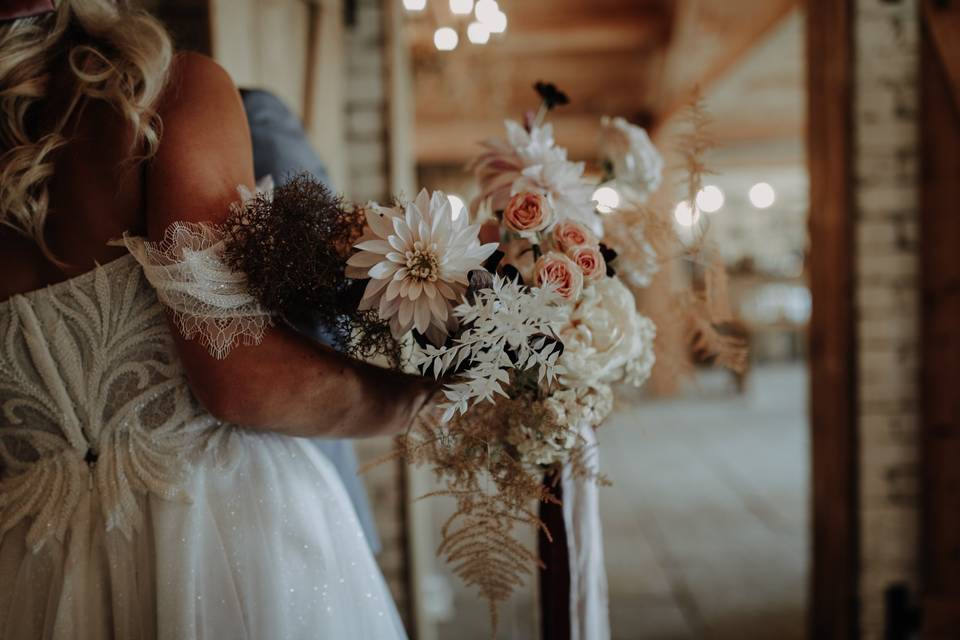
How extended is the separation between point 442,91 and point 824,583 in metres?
5.74

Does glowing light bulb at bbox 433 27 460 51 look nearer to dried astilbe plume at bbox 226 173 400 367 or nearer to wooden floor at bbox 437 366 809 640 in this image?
wooden floor at bbox 437 366 809 640

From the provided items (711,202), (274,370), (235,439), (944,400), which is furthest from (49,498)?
(944,400)

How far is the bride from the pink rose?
0.29m

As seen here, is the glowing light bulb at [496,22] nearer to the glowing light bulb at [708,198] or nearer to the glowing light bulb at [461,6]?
the glowing light bulb at [461,6]

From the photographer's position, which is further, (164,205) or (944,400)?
(944,400)

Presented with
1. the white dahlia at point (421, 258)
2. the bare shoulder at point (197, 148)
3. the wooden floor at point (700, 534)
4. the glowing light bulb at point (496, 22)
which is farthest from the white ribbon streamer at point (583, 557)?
the glowing light bulb at point (496, 22)

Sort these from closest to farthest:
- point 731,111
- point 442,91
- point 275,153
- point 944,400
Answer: point 275,153, point 944,400, point 442,91, point 731,111

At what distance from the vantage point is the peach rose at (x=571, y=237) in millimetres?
985

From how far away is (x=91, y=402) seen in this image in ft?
3.27

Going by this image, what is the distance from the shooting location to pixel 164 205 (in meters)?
0.92

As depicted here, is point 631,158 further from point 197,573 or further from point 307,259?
point 197,573

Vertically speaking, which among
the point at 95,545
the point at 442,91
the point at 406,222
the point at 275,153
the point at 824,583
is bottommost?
Result: the point at 824,583

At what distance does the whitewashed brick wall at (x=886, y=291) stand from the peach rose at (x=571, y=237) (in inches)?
79.7

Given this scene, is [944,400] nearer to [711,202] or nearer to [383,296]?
[711,202]
